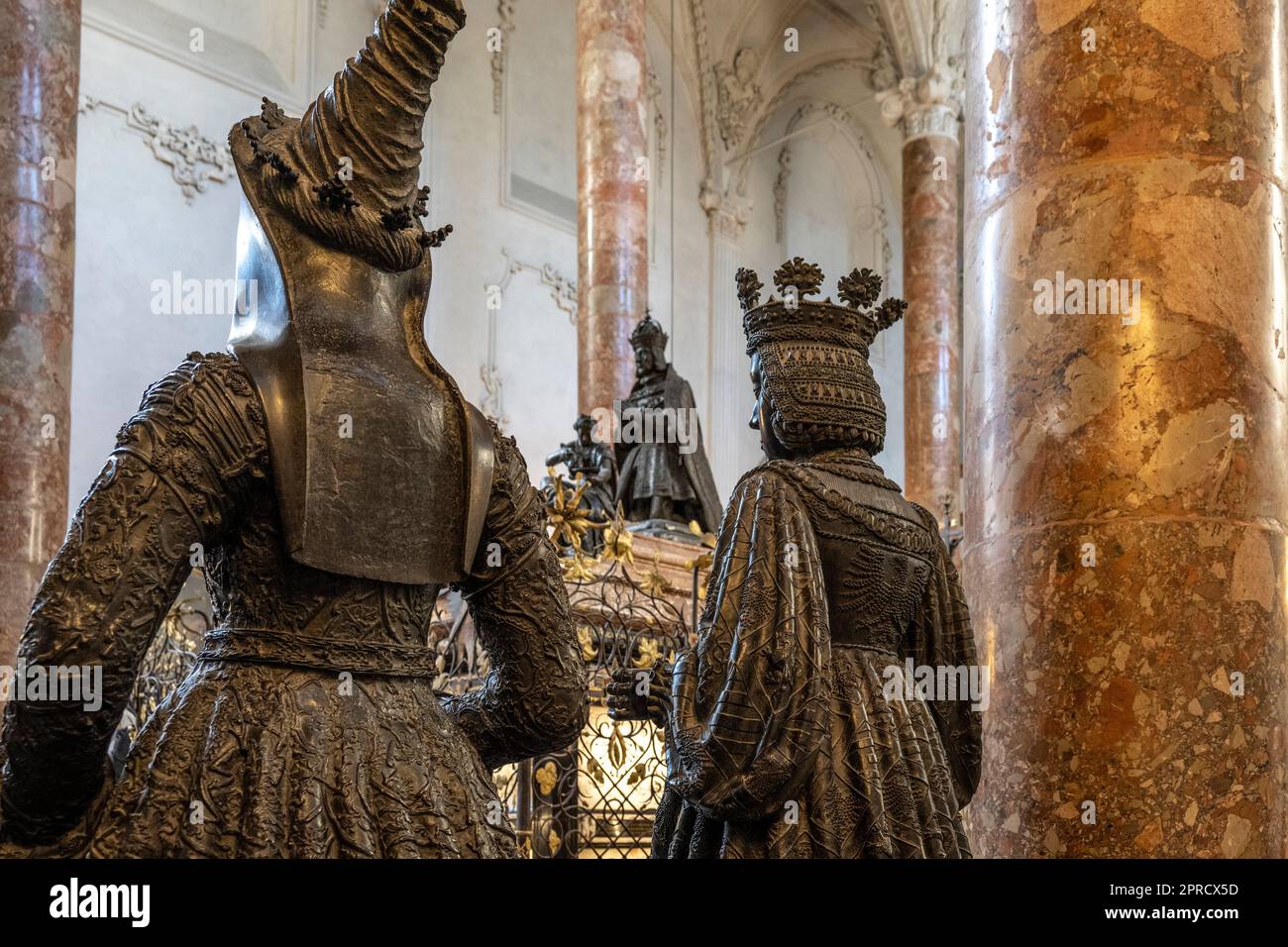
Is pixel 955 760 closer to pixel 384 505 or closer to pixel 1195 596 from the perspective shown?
pixel 1195 596

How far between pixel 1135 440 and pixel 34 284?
Answer: 18.5 feet

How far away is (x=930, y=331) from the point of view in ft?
58.8

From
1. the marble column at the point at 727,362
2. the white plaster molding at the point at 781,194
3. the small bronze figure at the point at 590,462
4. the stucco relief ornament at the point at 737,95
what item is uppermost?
the stucco relief ornament at the point at 737,95

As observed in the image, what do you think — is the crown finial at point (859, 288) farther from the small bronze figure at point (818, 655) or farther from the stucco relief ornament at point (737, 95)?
the stucco relief ornament at point (737, 95)

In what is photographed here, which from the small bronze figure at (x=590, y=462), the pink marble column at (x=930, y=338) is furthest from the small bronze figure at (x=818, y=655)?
the pink marble column at (x=930, y=338)

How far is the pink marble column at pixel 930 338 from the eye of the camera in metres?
17.8

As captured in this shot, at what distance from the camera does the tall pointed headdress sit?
2139mm

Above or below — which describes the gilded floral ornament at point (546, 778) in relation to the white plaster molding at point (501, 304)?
below

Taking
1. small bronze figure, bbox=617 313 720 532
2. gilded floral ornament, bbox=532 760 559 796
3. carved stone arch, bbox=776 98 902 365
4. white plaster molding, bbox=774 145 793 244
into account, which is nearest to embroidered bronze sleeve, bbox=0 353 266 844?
gilded floral ornament, bbox=532 760 559 796

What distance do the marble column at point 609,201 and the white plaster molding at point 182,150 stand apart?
3.50m

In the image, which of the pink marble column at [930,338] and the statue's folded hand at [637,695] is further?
the pink marble column at [930,338]

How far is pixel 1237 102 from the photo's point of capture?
3.73 metres
